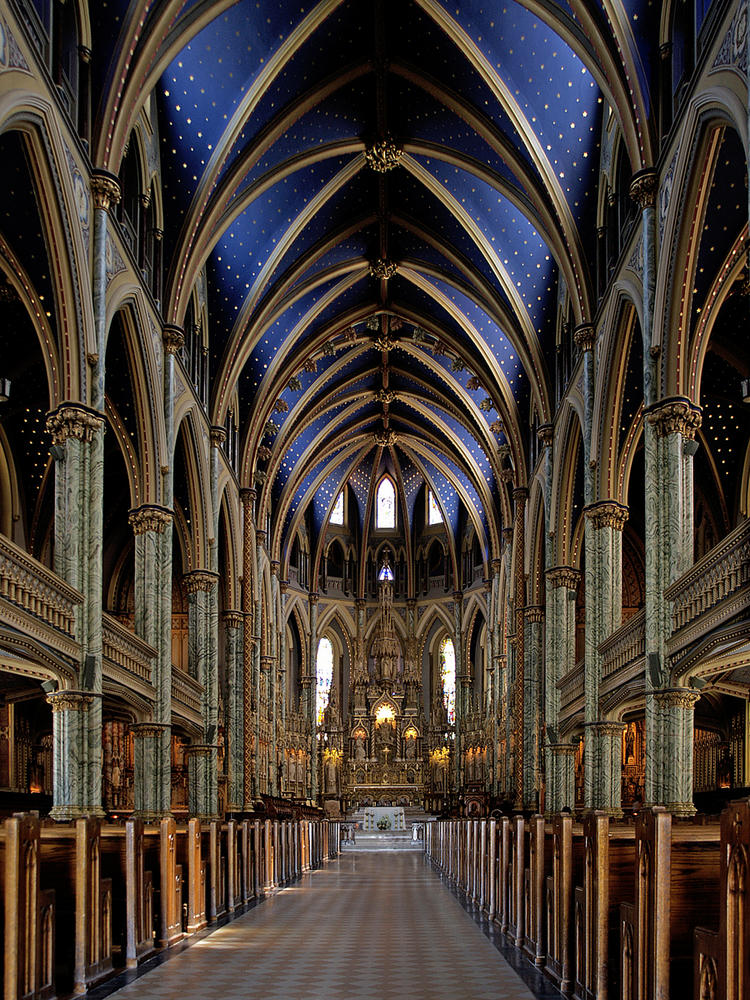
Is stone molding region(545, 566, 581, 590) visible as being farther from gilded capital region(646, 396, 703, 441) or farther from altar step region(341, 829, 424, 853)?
altar step region(341, 829, 424, 853)

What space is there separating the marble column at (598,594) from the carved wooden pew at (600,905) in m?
13.6

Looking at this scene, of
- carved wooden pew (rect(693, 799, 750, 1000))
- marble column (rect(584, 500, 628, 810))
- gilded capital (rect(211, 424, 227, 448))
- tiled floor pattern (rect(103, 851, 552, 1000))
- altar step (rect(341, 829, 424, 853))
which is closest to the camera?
carved wooden pew (rect(693, 799, 750, 1000))

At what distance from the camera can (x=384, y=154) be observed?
2748 centimetres

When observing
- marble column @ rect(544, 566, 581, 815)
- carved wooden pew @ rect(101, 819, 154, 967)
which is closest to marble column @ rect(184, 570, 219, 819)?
marble column @ rect(544, 566, 581, 815)

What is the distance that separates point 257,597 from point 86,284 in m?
23.6

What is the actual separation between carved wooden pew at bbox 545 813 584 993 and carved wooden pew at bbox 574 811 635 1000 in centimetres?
34

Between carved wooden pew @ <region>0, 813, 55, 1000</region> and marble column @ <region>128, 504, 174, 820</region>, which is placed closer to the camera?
carved wooden pew @ <region>0, 813, 55, 1000</region>

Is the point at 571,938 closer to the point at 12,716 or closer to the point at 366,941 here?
the point at 366,941

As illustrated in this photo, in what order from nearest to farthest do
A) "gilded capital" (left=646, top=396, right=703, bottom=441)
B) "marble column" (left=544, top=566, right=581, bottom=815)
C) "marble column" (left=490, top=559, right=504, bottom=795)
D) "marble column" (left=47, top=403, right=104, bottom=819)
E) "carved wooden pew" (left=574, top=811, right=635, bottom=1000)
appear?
"carved wooden pew" (left=574, top=811, right=635, bottom=1000)
"gilded capital" (left=646, top=396, right=703, bottom=441)
"marble column" (left=47, top=403, right=104, bottom=819)
"marble column" (left=544, top=566, right=581, bottom=815)
"marble column" (left=490, top=559, right=504, bottom=795)

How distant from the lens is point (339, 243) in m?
32.1

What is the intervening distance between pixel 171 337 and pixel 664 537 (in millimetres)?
11588

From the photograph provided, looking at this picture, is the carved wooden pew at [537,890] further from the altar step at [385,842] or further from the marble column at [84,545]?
the altar step at [385,842]

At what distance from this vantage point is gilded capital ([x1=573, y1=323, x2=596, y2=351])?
905 inches

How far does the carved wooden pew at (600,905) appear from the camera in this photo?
305 inches
